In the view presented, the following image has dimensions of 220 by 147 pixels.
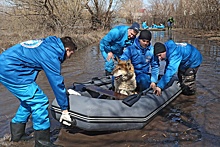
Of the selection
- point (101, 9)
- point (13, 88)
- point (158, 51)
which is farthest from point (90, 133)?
point (101, 9)

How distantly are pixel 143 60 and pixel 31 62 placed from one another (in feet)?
9.08

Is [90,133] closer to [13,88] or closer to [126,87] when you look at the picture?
[126,87]

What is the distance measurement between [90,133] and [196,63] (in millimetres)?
3275

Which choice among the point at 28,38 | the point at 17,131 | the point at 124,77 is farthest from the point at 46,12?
the point at 17,131

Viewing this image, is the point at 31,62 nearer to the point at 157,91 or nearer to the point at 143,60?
the point at 157,91

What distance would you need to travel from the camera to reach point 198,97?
6.16 metres

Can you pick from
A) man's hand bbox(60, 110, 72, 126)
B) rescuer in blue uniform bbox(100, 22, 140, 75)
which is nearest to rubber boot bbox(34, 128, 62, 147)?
man's hand bbox(60, 110, 72, 126)

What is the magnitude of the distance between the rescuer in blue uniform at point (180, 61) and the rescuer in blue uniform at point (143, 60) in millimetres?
334

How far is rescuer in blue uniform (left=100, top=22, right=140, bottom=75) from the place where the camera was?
581cm

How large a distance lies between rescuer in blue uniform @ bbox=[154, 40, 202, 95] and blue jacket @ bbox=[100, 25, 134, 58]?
51.3 inches

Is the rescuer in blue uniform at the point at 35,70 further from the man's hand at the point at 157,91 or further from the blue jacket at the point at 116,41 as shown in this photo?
the blue jacket at the point at 116,41

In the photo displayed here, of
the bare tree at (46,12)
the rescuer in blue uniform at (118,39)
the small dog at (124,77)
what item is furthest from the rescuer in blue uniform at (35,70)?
the bare tree at (46,12)

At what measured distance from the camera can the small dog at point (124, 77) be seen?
4684 millimetres

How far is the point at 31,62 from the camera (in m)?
3.33
